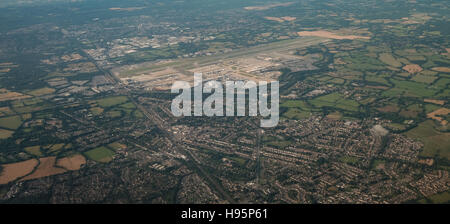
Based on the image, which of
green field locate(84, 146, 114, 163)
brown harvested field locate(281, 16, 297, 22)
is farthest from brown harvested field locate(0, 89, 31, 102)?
brown harvested field locate(281, 16, 297, 22)

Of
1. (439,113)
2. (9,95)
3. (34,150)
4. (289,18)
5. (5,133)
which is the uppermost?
(289,18)

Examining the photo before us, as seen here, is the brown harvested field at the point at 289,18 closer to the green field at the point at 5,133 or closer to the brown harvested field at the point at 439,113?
the brown harvested field at the point at 439,113

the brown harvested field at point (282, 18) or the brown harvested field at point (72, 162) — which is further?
the brown harvested field at point (282, 18)

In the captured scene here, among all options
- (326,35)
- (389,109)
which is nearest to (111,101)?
(389,109)

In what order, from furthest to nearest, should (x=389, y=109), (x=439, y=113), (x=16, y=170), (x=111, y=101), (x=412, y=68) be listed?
(x=412, y=68) < (x=111, y=101) < (x=389, y=109) < (x=439, y=113) < (x=16, y=170)

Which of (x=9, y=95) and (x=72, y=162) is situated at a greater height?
(x=9, y=95)

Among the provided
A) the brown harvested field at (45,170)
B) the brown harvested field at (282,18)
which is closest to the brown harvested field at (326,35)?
the brown harvested field at (282,18)

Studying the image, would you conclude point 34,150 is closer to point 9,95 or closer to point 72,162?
point 72,162
